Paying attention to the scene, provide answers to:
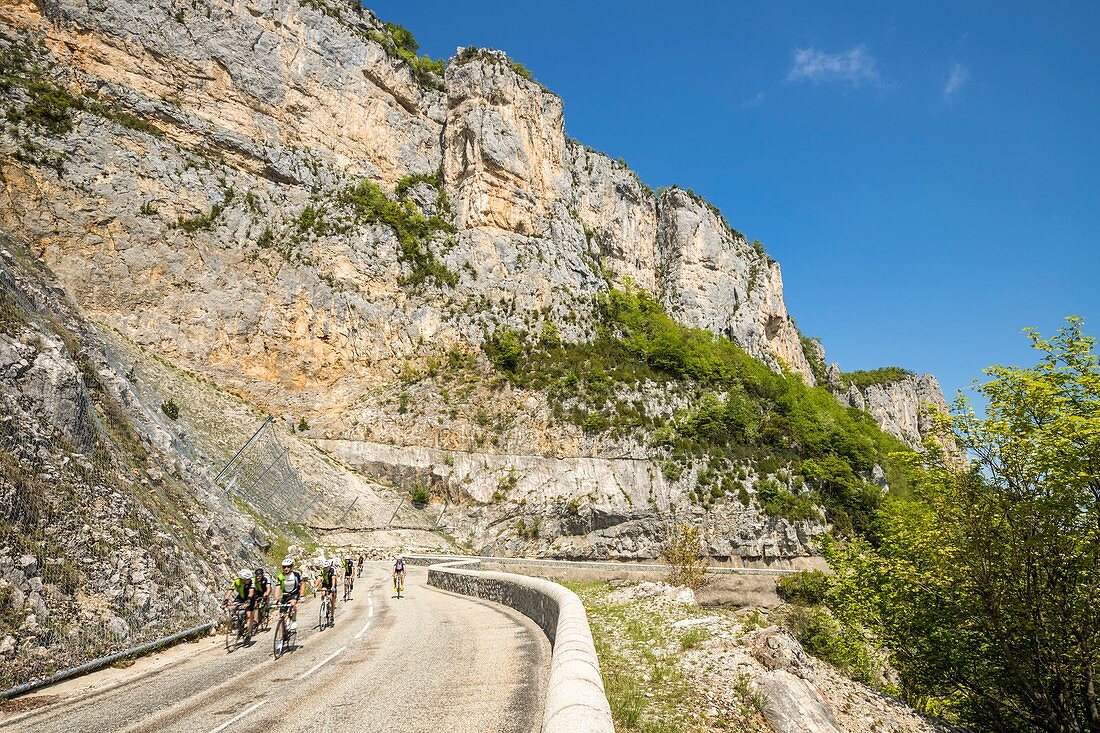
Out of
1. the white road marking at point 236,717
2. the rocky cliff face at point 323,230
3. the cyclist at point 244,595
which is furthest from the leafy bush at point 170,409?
the white road marking at point 236,717

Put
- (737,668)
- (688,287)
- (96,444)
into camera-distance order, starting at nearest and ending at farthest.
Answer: (737,668), (96,444), (688,287)

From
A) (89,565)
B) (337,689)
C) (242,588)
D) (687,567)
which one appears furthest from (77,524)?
(687,567)

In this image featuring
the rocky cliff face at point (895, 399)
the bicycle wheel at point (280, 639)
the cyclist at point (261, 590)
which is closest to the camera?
the bicycle wheel at point (280, 639)

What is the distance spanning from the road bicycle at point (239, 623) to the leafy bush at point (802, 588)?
1111 inches

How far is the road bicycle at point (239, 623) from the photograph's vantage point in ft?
40.7

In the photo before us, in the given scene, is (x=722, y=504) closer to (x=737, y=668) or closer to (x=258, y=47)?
(x=737, y=668)

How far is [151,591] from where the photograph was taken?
1170 cm

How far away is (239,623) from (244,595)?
647 mm

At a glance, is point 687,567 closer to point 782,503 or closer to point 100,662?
point 782,503

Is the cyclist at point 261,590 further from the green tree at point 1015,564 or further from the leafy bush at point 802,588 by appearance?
the leafy bush at point 802,588

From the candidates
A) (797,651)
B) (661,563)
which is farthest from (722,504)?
(797,651)

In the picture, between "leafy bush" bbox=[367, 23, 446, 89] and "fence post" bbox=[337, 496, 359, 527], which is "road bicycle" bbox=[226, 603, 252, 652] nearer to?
"fence post" bbox=[337, 496, 359, 527]

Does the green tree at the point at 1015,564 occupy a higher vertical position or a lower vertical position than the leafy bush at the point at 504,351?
lower

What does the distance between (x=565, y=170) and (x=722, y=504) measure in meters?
51.6
